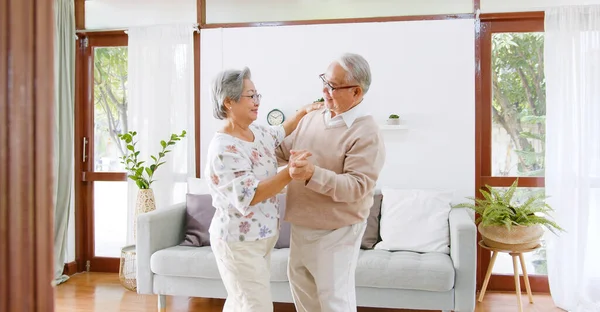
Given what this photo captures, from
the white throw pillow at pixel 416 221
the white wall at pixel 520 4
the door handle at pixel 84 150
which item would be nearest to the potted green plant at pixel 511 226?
the white throw pillow at pixel 416 221

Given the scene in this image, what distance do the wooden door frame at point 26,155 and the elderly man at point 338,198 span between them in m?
1.49

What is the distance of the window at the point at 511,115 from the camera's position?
407cm

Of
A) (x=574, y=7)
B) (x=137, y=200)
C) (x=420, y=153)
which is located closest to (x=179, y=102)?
(x=137, y=200)

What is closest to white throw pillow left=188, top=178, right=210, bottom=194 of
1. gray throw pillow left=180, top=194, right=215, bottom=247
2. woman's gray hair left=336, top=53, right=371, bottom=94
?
gray throw pillow left=180, top=194, right=215, bottom=247

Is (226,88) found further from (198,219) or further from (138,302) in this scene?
(138,302)

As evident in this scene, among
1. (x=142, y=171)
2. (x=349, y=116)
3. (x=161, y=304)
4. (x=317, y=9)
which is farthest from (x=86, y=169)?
(x=349, y=116)

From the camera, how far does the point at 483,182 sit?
4125 mm

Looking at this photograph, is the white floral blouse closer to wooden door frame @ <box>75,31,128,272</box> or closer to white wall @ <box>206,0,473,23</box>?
white wall @ <box>206,0,473,23</box>

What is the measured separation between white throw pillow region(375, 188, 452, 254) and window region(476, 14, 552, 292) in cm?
59

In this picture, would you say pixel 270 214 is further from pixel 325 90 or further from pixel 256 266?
pixel 325 90

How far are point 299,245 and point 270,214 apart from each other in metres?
0.19

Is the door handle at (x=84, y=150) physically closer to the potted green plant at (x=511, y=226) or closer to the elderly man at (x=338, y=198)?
the elderly man at (x=338, y=198)

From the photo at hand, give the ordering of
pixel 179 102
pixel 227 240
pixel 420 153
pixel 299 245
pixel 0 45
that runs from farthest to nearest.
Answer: pixel 179 102 → pixel 420 153 → pixel 299 245 → pixel 227 240 → pixel 0 45

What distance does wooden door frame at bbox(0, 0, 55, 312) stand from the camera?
54cm
